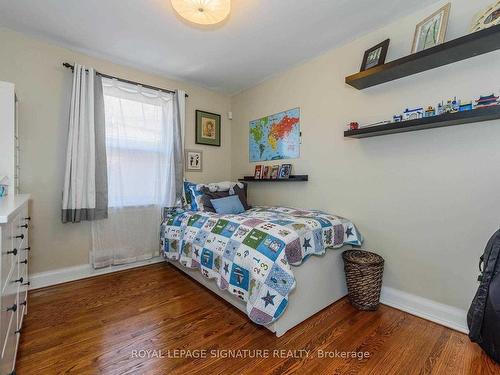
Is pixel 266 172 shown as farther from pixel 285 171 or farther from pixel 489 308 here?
pixel 489 308

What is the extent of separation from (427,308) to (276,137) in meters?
2.18

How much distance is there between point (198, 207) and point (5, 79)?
6.70 ft

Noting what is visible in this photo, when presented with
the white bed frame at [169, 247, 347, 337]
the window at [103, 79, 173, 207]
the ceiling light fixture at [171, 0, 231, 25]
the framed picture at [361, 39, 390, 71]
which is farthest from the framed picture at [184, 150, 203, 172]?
the framed picture at [361, 39, 390, 71]

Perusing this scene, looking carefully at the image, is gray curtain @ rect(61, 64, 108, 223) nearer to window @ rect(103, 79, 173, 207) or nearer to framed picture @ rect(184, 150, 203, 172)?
window @ rect(103, 79, 173, 207)

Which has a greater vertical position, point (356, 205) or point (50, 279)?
point (356, 205)

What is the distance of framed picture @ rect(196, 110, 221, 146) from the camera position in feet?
10.8

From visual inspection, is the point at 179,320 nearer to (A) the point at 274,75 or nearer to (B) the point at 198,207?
(B) the point at 198,207

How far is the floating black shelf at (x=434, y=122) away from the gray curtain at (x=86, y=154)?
2453 mm

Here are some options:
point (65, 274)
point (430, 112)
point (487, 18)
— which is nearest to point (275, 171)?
point (430, 112)

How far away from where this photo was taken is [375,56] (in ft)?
6.48

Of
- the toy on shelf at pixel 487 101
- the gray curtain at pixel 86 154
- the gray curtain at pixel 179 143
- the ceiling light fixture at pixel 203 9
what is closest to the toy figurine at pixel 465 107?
the toy on shelf at pixel 487 101

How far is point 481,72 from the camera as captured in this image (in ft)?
5.11

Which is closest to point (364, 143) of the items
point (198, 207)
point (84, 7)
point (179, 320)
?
point (198, 207)

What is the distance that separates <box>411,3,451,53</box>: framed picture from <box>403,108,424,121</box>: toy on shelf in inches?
16.7
